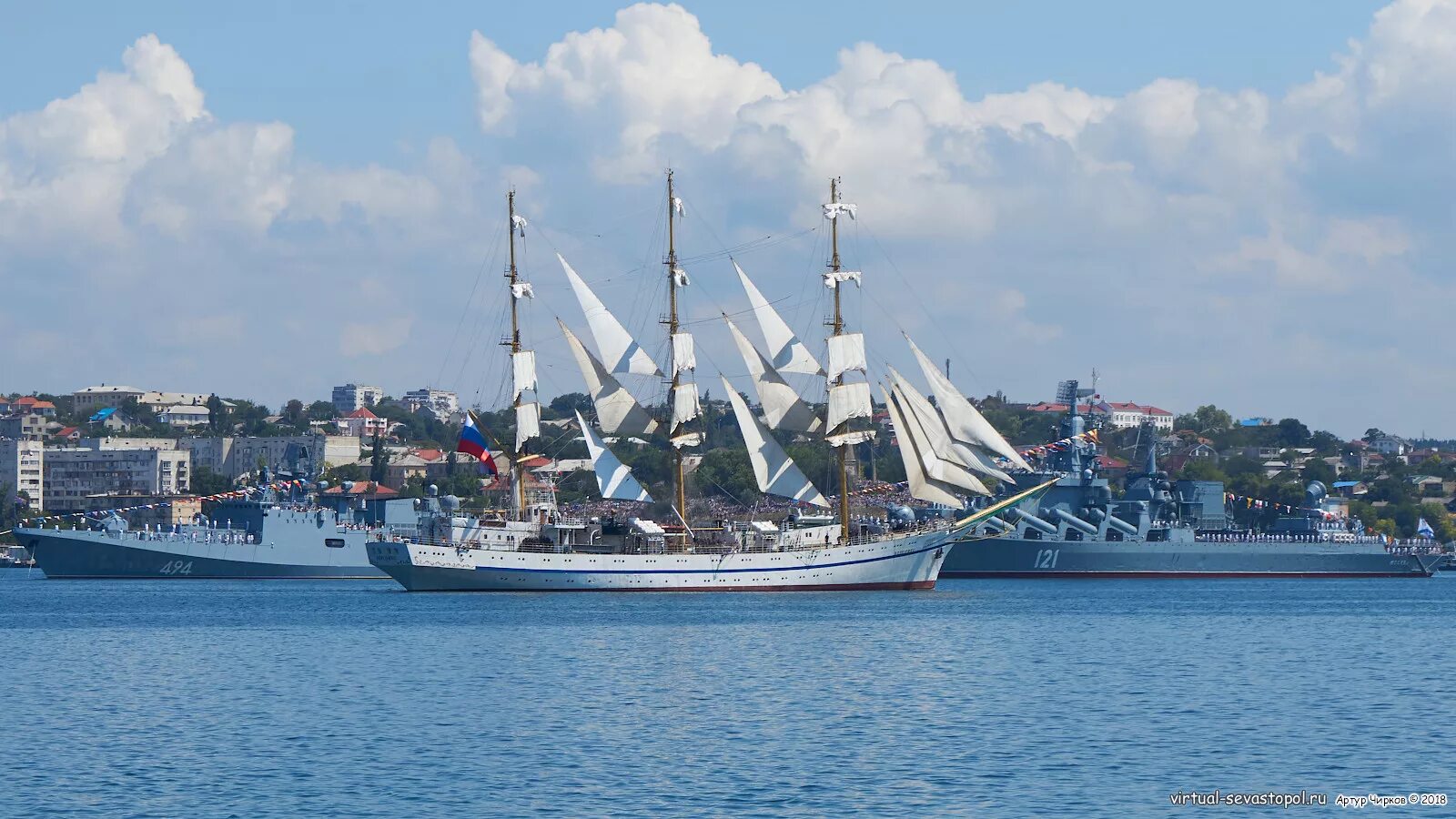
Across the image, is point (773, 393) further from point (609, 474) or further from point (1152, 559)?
point (1152, 559)

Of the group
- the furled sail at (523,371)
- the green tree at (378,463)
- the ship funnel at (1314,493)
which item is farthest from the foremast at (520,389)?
the green tree at (378,463)

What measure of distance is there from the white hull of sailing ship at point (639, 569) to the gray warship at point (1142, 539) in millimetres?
20242

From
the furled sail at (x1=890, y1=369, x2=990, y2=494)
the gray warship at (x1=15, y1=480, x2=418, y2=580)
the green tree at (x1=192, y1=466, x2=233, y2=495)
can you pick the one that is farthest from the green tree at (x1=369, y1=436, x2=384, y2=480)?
the furled sail at (x1=890, y1=369, x2=990, y2=494)

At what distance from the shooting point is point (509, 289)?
79.1 metres

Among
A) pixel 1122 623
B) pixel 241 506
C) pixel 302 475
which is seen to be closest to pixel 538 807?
pixel 1122 623

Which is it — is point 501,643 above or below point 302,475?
below

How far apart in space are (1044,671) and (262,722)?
1745 cm

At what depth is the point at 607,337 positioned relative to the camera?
7600cm

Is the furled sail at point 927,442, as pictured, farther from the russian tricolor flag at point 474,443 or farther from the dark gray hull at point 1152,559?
the dark gray hull at point 1152,559

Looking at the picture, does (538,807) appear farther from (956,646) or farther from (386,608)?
(386,608)

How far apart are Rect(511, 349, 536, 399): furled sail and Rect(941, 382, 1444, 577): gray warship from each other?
26315 millimetres

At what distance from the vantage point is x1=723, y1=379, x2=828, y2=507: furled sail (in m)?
76.4

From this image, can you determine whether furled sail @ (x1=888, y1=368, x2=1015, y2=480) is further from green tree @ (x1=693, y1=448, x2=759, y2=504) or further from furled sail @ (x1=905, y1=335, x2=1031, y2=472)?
green tree @ (x1=693, y1=448, x2=759, y2=504)

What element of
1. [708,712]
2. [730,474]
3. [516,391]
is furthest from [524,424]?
[730,474]
